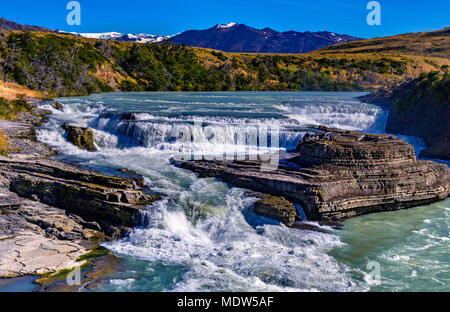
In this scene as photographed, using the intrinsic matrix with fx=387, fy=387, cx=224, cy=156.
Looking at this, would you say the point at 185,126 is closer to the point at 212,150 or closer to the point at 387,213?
the point at 212,150

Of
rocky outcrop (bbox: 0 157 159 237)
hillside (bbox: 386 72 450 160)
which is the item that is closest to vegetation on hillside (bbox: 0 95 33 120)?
rocky outcrop (bbox: 0 157 159 237)

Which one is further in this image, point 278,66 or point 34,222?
point 278,66

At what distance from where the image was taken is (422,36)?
16975 cm

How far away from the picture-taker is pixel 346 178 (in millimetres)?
15727

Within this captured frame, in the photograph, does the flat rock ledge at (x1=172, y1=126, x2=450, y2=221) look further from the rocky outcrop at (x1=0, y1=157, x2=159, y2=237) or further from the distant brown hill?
the distant brown hill

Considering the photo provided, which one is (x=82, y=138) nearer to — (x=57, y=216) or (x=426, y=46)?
(x=57, y=216)

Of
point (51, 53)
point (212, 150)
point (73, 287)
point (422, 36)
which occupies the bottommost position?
point (73, 287)

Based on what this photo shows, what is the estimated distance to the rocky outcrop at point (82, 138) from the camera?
25.1 meters

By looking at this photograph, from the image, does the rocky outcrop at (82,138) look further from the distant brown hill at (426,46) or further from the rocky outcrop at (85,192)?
the distant brown hill at (426,46)

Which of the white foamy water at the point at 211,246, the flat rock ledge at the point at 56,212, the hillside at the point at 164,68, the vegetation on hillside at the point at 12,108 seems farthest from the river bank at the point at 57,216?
the hillside at the point at 164,68

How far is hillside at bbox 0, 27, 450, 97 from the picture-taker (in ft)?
181

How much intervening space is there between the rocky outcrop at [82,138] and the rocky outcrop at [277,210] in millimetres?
14831
